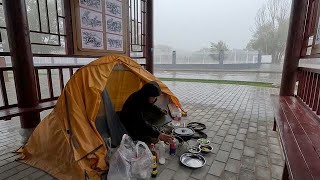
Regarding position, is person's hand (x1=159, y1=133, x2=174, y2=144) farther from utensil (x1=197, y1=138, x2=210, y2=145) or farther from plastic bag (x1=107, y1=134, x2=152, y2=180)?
plastic bag (x1=107, y1=134, x2=152, y2=180)

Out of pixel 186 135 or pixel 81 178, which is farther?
pixel 186 135

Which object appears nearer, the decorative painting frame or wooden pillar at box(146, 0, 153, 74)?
the decorative painting frame

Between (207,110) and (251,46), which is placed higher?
(251,46)

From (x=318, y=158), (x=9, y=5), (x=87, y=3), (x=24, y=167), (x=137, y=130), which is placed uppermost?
(x=87, y=3)

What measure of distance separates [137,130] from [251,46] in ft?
99.3

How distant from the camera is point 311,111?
3062mm

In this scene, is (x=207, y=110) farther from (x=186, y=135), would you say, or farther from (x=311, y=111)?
(x=311, y=111)

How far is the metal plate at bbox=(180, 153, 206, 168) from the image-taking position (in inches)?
107

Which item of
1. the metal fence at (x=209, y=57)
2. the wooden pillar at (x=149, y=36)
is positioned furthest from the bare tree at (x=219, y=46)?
the wooden pillar at (x=149, y=36)

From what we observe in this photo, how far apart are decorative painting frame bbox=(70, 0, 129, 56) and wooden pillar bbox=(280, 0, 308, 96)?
3778 mm

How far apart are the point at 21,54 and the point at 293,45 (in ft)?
16.5

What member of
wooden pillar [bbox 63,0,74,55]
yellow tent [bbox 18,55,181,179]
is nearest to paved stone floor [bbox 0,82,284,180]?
yellow tent [bbox 18,55,181,179]

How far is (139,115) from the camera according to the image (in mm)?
3090

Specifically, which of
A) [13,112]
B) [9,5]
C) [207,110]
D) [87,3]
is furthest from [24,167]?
[207,110]
